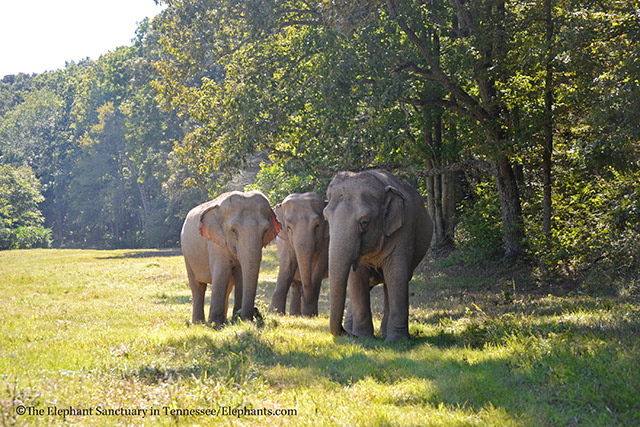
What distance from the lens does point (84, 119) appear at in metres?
91.4

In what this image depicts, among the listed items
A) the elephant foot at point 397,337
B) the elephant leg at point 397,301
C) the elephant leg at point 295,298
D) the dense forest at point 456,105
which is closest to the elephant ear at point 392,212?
the elephant leg at point 397,301

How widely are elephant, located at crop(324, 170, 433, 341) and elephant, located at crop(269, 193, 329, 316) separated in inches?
72.6

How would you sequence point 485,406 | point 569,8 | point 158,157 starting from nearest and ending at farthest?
1. point 485,406
2. point 569,8
3. point 158,157

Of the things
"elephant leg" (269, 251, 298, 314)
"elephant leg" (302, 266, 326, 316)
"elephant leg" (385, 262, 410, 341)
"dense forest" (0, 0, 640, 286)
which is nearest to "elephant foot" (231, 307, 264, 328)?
"elephant leg" (302, 266, 326, 316)

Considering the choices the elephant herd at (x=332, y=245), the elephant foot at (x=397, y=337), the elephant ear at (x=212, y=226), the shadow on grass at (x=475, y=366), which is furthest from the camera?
the elephant ear at (x=212, y=226)

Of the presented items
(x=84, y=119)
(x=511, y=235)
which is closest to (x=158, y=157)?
(x=84, y=119)

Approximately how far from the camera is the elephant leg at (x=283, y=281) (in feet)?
44.5

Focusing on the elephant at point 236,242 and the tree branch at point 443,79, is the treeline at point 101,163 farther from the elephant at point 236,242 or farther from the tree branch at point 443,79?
the elephant at point 236,242

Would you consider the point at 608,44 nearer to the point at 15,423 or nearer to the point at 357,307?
the point at 357,307

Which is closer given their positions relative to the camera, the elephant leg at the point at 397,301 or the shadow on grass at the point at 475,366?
the shadow on grass at the point at 475,366

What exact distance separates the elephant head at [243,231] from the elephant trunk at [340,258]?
77.2 inches

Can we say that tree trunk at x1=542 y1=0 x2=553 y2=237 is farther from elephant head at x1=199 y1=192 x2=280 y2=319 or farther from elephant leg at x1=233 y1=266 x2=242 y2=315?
elephant leg at x1=233 y1=266 x2=242 y2=315

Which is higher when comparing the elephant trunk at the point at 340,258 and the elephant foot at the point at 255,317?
the elephant trunk at the point at 340,258

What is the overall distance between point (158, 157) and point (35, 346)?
5743 cm
